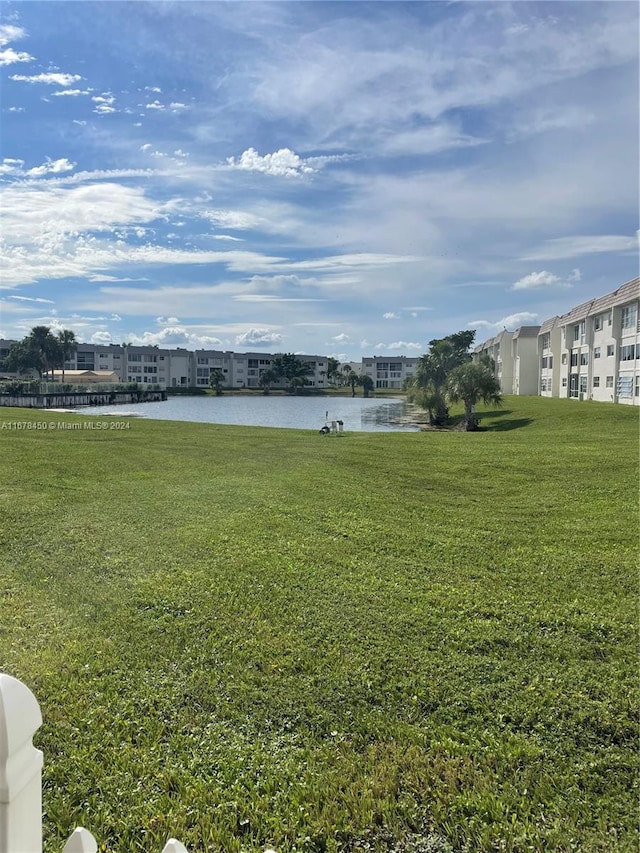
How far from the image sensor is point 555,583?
503 centimetres

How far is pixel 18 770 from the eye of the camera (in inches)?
49.9

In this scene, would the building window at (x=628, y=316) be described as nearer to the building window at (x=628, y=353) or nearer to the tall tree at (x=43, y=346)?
the building window at (x=628, y=353)

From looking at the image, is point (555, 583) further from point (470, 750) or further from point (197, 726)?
point (197, 726)

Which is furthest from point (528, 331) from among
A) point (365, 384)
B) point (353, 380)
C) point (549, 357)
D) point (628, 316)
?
point (353, 380)

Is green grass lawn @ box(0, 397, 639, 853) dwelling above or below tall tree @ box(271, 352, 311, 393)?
below

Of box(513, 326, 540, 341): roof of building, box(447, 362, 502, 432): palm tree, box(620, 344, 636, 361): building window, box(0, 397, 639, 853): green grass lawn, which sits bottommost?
box(0, 397, 639, 853): green grass lawn

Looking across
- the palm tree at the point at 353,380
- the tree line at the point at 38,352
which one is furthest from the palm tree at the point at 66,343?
the palm tree at the point at 353,380

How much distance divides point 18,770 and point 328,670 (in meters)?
2.53

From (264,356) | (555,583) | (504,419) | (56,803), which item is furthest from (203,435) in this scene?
(264,356)

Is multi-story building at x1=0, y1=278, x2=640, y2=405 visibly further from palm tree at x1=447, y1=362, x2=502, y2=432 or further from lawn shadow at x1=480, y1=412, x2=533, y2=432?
lawn shadow at x1=480, y1=412, x2=533, y2=432

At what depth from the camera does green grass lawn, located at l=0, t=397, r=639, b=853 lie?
8.09 feet

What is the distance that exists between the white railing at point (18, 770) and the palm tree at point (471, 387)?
1225 inches

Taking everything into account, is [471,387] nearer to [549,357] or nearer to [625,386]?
[625,386]

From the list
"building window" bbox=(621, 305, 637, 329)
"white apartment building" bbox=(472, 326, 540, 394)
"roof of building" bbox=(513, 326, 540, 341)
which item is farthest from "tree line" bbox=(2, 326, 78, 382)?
"building window" bbox=(621, 305, 637, 329)
